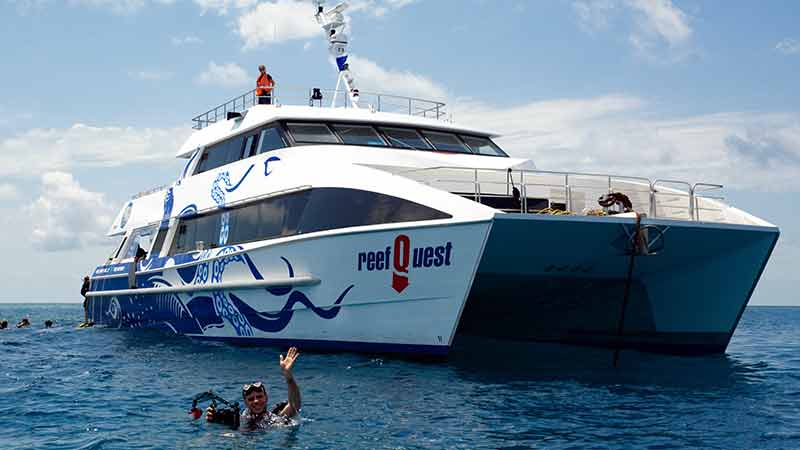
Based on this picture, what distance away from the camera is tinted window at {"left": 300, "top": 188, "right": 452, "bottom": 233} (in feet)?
37.1

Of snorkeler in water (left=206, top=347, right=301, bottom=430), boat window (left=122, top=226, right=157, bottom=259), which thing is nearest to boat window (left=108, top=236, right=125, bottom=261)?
boat window (left=122, top=226, right=157, bottom=259)

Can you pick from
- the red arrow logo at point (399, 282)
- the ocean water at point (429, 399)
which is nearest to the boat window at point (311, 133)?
the ocean water at point (429, 399)

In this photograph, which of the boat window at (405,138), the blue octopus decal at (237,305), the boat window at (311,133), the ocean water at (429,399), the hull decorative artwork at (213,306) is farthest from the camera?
the boat window at (405,138)

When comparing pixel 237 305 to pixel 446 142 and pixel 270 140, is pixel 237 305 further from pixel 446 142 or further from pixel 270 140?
pixel 446 142

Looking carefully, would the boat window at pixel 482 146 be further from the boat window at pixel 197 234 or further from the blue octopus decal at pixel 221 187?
the boat window at pixel 197 234

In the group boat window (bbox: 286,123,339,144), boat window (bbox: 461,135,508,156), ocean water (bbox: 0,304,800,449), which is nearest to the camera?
ocean water (bbox: 0,304,800,449)

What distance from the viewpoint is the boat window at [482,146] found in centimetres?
1639

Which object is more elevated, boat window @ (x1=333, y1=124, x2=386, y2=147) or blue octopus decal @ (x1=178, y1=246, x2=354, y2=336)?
boat window @ (x1=333, y1=124, x2=386, y2=147)

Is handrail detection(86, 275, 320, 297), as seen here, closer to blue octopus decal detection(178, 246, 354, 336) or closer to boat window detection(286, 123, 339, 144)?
blue octopus decal detection(178, 246, 354, 336)

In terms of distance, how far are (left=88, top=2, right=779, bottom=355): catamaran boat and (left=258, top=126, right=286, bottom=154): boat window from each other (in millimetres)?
41

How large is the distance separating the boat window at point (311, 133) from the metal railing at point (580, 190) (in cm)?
215

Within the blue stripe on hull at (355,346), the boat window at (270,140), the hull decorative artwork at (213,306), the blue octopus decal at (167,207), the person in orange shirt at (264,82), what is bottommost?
the blue stripe on hull at (355,346)

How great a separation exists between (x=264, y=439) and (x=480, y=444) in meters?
2.01

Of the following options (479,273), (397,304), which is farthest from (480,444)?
(479,273)
